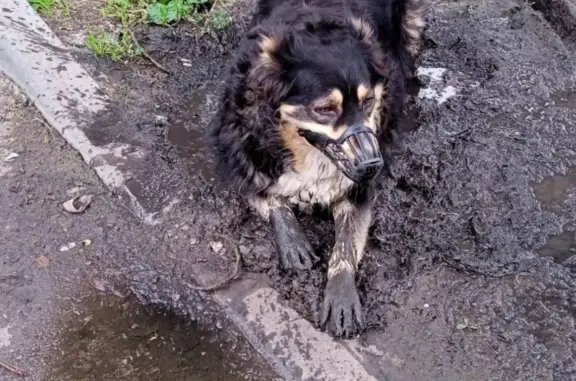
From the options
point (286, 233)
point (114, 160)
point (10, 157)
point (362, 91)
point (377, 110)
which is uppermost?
point (362, 91)

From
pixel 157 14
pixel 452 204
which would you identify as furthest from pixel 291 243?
pixel 157 14

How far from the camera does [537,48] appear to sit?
478cm

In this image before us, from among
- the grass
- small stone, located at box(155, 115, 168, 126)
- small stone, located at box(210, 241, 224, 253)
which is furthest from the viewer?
the grass

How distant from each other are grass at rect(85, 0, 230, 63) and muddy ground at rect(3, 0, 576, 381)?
88 millimetres

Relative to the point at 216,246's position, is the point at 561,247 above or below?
above

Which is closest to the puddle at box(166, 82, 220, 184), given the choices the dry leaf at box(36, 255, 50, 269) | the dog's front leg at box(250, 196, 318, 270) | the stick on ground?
the dog's front leg at box(250, 196, 318, 270)

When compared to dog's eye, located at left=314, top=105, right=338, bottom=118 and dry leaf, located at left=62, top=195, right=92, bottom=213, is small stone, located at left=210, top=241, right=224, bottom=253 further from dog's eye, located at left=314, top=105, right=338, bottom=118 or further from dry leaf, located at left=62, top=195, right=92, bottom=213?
dog's eye, located at left=314, top=105, right=338, bottom=118

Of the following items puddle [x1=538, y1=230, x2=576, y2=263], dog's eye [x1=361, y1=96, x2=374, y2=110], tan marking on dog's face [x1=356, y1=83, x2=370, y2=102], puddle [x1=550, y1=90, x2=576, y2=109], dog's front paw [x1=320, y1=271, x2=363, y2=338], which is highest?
tan marking on dog's face [x1=356, y1=83, x2=370, y2=102]

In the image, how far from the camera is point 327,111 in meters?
2.89

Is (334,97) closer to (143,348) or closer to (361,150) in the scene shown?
(361,150)

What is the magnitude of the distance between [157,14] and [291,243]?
2.14 m

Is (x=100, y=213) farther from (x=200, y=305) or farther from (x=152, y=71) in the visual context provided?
(x=152, y=71)

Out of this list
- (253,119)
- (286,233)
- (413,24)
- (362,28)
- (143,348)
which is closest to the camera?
(143,348)

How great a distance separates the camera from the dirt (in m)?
2.93
